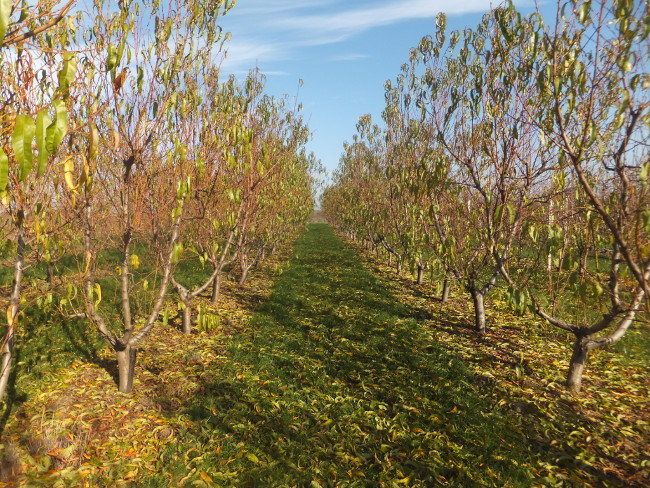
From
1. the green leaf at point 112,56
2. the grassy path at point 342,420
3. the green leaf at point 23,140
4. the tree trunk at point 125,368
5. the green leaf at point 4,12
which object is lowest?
the grassy path at point 342,420

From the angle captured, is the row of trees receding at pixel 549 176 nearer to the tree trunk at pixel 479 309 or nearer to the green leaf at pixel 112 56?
the tree trunk at pixel 479 309

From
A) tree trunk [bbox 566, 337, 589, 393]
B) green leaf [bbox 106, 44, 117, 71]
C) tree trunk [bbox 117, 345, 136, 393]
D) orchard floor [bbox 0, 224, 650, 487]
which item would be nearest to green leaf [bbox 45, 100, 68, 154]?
green leaf [bbox 106, 44, 117, 71]

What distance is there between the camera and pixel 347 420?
505 centimetres

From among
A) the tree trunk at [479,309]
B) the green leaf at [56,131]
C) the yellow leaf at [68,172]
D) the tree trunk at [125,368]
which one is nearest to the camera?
the green leaf at [56,131]

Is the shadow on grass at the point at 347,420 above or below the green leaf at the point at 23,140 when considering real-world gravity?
below

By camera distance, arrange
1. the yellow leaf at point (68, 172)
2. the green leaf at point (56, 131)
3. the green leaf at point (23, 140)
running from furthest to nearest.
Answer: the yellow leaf at point (68, 172) < the green leaf at point (56, 131) < the green leaf at point (23, 140)

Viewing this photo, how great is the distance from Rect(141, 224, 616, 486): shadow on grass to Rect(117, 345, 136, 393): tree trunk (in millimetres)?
947

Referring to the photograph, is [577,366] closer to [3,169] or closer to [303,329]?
[303,329]

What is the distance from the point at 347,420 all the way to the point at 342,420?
66mm

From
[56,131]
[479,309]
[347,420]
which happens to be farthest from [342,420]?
[56,131]

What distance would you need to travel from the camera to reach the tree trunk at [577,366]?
17.9 feet

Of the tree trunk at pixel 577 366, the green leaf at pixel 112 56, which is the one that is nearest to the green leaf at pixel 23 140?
the green leaf at pixel 112 56

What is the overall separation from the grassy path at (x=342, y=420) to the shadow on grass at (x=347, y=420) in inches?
0.6

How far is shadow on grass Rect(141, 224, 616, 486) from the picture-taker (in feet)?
13.4
